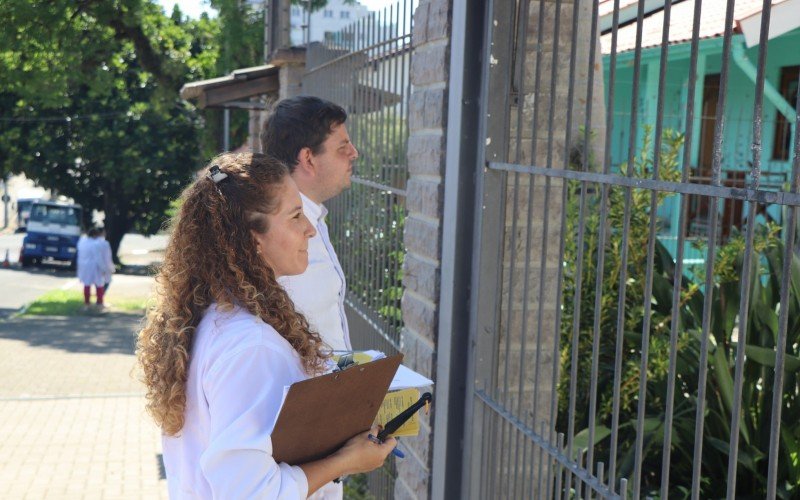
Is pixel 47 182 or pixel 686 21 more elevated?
pixel 686 21

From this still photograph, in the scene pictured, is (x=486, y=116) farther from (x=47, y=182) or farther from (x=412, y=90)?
(x=47, y=182)

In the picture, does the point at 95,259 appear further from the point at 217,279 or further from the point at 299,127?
the point at 217,279

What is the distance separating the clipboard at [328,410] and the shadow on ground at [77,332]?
1197 centimetres

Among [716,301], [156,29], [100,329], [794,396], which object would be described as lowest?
[100,329]

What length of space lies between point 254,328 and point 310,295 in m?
1.18

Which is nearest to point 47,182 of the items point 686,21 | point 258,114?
point 258,114

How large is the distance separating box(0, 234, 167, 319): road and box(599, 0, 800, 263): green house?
10174mm

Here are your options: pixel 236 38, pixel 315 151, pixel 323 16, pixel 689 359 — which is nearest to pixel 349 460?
pixel 315 151

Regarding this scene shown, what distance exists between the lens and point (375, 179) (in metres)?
5.11

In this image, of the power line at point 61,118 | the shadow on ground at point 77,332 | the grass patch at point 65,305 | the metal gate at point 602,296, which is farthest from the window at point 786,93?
the power line at point 61,118

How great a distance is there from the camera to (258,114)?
13242 mm

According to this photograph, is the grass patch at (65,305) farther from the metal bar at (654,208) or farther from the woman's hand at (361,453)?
the metal bar at (654,208)

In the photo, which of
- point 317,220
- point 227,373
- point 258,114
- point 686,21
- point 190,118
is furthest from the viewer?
point 190,118

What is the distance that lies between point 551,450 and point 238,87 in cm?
849
